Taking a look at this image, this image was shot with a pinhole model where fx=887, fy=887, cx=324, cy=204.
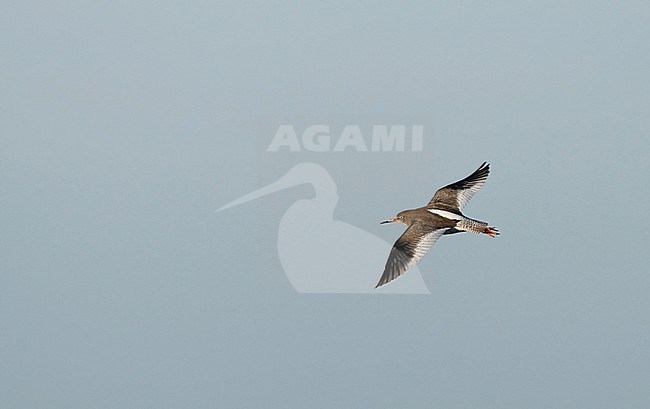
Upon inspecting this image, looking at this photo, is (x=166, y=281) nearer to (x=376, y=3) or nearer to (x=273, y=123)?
(x=273, y=123)

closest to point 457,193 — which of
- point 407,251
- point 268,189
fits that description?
point 407,251

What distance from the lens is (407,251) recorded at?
2.51m

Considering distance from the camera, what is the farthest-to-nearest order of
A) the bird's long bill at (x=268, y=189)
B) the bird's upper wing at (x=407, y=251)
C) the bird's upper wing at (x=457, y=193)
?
the bird's long bill at (x=268, y=189), the bird's upper wing at (x=457, y=193), the bird's upper wing at (x=407, y=251)

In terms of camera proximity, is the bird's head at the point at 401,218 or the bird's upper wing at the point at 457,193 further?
the bird's head at the point at 401,218

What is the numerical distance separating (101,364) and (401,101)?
1350mm

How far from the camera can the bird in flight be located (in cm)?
251

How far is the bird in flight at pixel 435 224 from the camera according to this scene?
2.51 m

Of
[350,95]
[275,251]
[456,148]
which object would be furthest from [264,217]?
[456,148]

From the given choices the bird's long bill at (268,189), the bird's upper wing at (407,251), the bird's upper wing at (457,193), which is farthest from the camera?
the bird's long bill at (268,189)

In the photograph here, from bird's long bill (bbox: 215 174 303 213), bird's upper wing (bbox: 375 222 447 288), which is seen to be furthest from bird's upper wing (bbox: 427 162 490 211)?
bird's long bill (bbox: 215 174 303 213)

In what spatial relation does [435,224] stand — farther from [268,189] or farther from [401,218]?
[268,189]

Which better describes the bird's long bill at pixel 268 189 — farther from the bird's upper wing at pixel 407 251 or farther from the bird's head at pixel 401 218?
the bird's upper wing at pixel 407 251

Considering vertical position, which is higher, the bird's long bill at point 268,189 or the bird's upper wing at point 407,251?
the bird's long bill at point 268,189

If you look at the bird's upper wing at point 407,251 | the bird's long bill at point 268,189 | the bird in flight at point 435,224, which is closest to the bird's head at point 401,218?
the bird in flight at point 435,224
